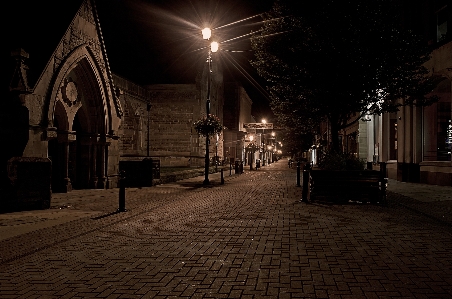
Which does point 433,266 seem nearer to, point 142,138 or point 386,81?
point 386,81

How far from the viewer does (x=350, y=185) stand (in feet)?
44.2

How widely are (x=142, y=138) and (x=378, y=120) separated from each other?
19.4 m

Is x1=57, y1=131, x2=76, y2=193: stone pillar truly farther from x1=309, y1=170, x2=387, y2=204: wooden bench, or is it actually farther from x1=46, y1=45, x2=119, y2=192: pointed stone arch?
x1=309, y1=170, x2=387, y2=204: wooden bench

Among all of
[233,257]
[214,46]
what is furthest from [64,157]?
[233,257]

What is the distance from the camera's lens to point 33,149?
12.7 meters

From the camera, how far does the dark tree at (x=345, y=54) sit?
17562 millimetres

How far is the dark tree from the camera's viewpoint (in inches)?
691

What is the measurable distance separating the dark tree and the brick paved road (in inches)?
348

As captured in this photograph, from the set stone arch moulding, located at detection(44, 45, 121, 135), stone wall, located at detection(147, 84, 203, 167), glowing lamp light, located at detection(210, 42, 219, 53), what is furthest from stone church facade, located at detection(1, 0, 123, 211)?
stone wall, located at detection(147, 84, 203, 167)

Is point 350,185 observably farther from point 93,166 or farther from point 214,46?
point 214,46

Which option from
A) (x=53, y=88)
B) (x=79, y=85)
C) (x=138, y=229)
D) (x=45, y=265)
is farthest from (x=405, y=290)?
(x=79, y=85)

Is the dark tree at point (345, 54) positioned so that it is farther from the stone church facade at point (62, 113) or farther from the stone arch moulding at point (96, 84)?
the stone church facade at point (62, 113)

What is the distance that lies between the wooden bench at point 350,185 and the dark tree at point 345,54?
587 centimetres

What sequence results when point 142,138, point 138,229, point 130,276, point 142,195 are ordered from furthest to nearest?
point 142,138
point 142,195
point 138,229
point 130,276
